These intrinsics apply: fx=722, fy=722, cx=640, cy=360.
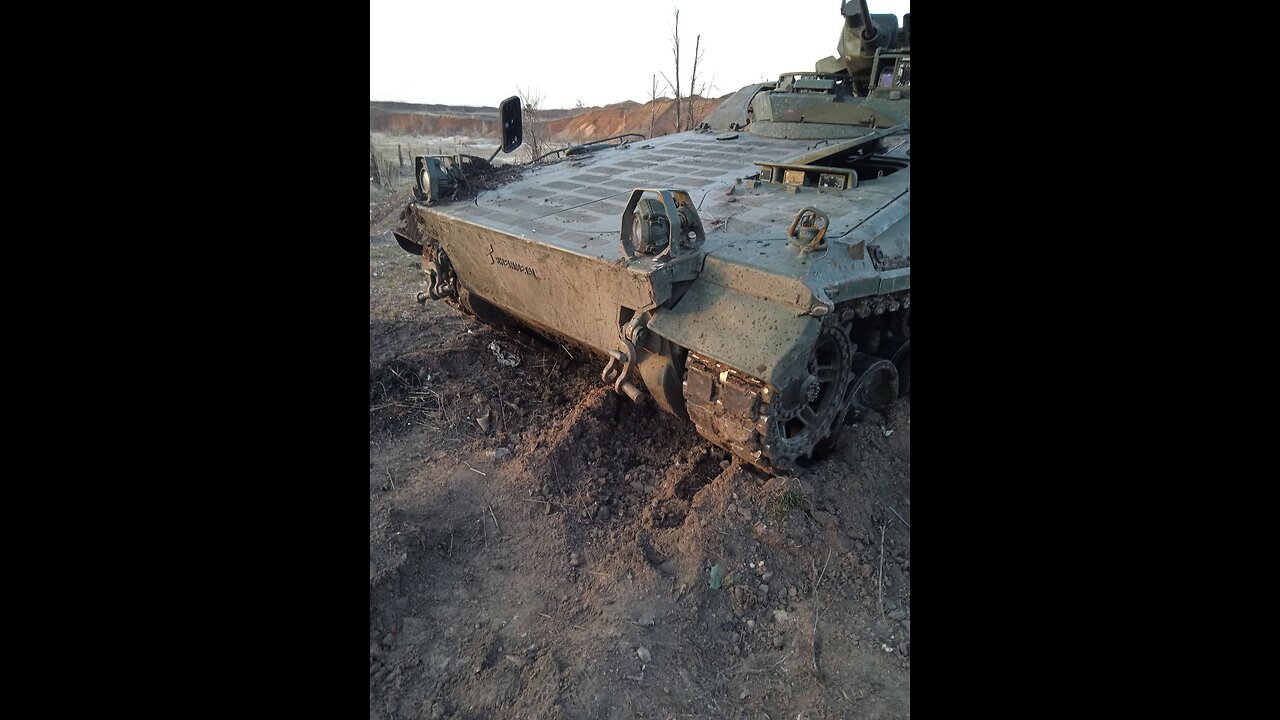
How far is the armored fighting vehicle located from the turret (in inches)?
31.5

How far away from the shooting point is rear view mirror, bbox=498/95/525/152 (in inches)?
209

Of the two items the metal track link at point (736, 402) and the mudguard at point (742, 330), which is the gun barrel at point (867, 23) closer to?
the metal track link at point (736, 402)

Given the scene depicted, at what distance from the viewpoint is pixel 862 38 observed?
269 inches

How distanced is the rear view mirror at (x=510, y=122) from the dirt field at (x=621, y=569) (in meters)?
1.96

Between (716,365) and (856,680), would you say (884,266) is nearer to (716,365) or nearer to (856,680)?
(716,365)

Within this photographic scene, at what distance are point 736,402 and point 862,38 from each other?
4.85 m

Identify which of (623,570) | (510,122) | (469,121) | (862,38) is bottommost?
(623,570)

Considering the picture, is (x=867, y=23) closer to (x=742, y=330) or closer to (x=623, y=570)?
(x=742, y=330)

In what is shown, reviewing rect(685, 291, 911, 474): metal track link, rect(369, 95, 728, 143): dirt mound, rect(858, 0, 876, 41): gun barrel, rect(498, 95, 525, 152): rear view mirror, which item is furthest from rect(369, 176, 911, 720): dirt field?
rect(369, 95, 728, 143): dirt mound

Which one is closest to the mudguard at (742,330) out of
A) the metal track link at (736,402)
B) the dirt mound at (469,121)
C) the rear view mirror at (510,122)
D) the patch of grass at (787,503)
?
the metal track link at (736,402)

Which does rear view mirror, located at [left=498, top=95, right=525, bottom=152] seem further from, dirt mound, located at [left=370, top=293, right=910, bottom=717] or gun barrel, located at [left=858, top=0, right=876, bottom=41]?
gun barrel, located at [left=858, top=0, right=876, bottom=41]

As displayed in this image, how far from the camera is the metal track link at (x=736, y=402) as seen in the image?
11.8 feet

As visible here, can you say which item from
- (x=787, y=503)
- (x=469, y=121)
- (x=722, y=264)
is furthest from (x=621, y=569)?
(x=469, y=121)
